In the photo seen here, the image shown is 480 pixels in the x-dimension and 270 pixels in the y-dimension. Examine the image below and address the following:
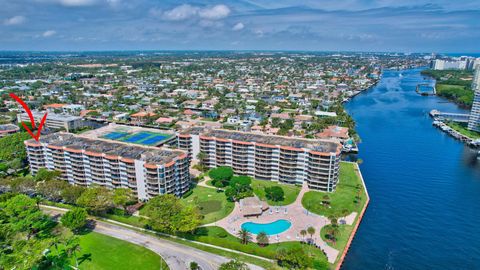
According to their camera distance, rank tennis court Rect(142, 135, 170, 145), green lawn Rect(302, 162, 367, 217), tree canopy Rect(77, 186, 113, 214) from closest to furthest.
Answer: tree canopy Rect(77, 186, 113, 214), green lawn Rect(302, 162, 367, 217), tennis court Rect(142, 135, 170, 145)

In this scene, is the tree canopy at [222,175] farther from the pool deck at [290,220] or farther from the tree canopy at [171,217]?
the tree canopy at [171,217]

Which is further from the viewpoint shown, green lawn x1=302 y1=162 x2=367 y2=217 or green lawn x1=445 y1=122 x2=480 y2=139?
green lawn x1=445 y1=122 x2=480 y2=139

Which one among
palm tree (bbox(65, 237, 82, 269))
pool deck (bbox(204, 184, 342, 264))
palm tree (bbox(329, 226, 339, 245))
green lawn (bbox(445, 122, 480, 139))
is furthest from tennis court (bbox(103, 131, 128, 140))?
green lawn (bbox(445, 122, 480, 139))

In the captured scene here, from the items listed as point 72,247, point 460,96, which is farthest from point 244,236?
point 460,96

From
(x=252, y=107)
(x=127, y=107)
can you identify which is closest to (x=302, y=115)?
(x=252, y=107)

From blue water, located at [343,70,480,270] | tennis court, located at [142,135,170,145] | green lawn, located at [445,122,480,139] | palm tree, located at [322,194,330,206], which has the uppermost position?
tennis court, located at [142,135,170,145]

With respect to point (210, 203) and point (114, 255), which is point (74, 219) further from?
point (210, 203)

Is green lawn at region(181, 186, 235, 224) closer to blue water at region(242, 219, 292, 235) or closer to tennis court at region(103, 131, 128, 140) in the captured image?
blue water at region(242, 219, 292, 235)

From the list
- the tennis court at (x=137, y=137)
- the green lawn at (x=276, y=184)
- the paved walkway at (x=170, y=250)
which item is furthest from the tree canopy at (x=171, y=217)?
the tennis court at (x=137, y=137)
